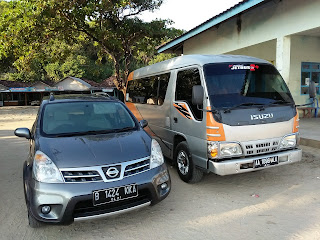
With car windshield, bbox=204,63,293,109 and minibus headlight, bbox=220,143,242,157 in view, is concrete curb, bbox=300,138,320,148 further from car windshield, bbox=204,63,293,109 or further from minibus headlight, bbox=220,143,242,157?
minibus headlight, bbox=220,143,242,157

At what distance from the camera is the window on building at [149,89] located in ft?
18.1

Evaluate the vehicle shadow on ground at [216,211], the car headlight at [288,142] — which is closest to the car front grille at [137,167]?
the vehicle shadow on ground at [216,211]

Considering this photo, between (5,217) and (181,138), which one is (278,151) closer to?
(181,138)

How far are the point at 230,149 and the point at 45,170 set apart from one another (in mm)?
2504

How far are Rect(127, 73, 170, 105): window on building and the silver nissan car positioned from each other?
1949 millimetres

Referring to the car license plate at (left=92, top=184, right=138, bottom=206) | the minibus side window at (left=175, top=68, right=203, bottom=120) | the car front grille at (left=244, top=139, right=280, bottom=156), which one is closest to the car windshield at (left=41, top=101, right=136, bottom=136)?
the minibus side window at (left=175, top=68, right=203, bottom=120)

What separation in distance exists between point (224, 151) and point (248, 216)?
943mm

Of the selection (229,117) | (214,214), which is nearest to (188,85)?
(229,117)

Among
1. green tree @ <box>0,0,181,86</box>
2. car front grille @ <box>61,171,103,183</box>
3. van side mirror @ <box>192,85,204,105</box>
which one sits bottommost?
car front grille @ <box>61,171,103,183</box>

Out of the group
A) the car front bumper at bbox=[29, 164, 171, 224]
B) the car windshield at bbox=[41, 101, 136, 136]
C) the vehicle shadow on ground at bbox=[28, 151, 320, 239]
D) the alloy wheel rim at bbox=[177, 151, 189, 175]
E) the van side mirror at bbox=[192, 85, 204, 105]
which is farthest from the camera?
the alloy wheel rim at bbox=[177, 151, 189, 175]

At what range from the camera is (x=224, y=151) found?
3883 mm

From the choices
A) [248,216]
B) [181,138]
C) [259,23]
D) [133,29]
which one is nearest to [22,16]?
[133,29]

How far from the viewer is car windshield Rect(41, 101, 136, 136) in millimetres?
3778

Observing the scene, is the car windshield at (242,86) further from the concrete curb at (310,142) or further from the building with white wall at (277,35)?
the building with white wall at (277,35)
